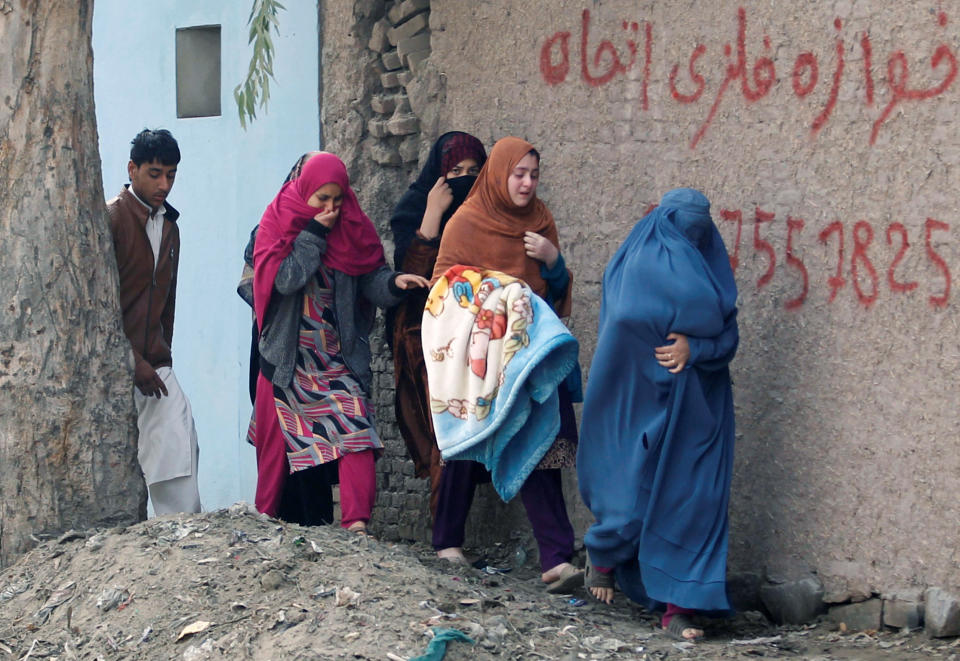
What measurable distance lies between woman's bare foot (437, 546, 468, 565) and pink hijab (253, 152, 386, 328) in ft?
3.68

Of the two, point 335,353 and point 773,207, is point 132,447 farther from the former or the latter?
point 773,207

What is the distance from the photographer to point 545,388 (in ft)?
15.8

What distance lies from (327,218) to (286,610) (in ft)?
5.54

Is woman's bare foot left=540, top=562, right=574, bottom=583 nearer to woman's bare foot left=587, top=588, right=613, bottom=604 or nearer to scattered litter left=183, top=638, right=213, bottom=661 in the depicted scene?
woman's bare foot left=587, top=588, right=613, bottom=604

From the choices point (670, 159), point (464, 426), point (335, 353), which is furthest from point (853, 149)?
point (335, 353)

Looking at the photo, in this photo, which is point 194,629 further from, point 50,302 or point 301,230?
point 301,230

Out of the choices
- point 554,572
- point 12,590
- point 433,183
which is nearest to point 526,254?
point 433,183

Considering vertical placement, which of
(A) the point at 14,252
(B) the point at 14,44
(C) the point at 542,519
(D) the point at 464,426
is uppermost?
(B) the point at 14,44

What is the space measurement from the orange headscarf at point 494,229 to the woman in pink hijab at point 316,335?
21 centimetres

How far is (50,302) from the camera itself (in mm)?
4953

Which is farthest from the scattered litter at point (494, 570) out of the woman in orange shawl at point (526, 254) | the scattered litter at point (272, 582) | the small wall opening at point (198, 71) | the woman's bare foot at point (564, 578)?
the small wall opening at point (198, 71)

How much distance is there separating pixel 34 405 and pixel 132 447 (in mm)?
414

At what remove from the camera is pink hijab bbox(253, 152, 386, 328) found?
5.16 m

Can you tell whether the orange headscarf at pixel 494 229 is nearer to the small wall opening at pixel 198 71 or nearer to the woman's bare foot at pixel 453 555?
the woman's bare foot at pixel 453 555
